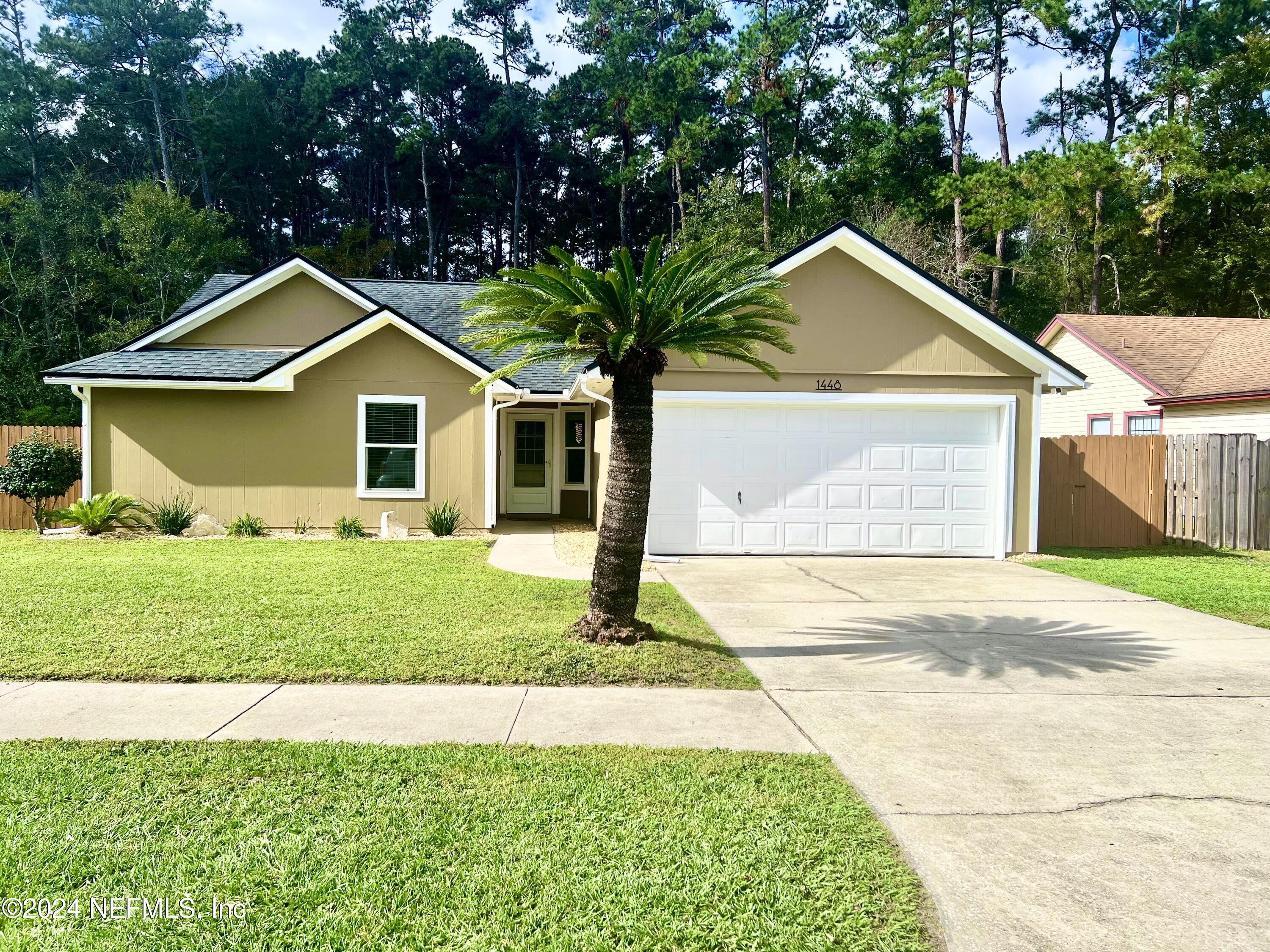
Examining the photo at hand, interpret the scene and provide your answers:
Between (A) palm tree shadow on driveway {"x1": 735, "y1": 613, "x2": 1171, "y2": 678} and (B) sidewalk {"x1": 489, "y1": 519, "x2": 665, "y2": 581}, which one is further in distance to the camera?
(B) sidewalk {"x1": 489, "y1": 519, "x2": 665, "y2": 581}

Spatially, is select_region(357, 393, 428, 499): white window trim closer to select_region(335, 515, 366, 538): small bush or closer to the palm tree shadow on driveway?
select_region(335, 515, 366, 538): small bush

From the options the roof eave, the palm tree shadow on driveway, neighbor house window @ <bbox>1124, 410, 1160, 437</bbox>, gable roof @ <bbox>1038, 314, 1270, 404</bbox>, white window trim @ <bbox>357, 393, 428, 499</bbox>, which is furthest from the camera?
neighbor house window @ <bbox>1124, 410, 1160, 437</bbox>

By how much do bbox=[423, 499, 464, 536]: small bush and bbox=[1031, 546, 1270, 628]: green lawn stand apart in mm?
9315

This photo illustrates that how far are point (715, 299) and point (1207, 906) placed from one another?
5.17 m

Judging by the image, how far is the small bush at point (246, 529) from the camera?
45.1 ft

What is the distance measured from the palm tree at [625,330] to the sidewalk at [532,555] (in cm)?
152

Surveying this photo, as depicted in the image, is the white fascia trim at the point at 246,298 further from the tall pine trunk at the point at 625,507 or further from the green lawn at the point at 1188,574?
the green lawn at the point at 1188,574

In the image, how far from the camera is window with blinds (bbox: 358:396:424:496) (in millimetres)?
14445

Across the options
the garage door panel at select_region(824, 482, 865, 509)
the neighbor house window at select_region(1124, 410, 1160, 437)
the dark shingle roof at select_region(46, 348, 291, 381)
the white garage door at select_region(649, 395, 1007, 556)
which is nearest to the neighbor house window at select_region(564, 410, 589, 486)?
the white garage door at select_region(649, 395, 1007, 556)

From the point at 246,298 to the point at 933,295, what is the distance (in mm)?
12972

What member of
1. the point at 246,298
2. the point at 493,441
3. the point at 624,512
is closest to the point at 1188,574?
the point at 624,512

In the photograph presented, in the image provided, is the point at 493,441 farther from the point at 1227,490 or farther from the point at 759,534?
the point at 1227,490

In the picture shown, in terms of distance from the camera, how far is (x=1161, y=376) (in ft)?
64.1

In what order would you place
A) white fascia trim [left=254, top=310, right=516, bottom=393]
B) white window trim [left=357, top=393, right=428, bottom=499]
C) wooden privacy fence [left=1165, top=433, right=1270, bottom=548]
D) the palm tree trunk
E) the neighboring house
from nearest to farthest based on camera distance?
1. the palm tree trunk
2. wooden privacy fence [left=1165, top=433, right=1270, bottom=548]
3. white fascia trim [left=254, top=310, right=516, bottom=393]
4. white window trim [left=357, top=393, right=428, bottom=499]
5. the neighboring house
